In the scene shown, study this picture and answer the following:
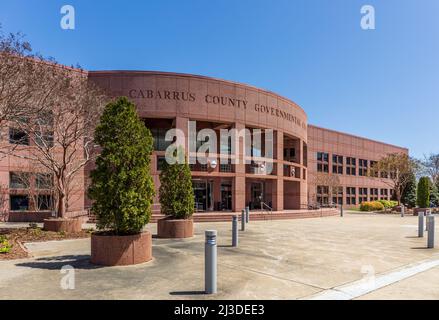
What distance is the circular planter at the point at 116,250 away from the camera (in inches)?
349

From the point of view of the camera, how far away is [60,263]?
30.7 ft

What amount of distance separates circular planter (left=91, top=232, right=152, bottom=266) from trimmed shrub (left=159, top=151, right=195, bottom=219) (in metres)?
5.70

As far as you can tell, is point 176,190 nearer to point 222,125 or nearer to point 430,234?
point 430,234

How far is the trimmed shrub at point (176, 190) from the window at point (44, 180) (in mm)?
12597

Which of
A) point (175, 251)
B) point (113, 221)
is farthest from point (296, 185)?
point (113, 221)

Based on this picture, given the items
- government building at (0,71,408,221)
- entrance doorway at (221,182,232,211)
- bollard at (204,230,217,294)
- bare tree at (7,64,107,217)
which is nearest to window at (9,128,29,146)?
bare tree at (7,64,107,217)

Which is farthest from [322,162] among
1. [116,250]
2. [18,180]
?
[116,250]

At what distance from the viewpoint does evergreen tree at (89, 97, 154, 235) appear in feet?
30.5

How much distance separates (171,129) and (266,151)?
1012cm

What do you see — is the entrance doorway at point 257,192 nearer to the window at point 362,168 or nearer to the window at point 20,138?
the window at point 20,138

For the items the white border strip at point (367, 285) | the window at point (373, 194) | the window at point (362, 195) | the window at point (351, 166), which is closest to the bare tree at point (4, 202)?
the white border strip at point (367, 285)

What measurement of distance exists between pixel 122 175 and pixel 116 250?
2010 millimetres

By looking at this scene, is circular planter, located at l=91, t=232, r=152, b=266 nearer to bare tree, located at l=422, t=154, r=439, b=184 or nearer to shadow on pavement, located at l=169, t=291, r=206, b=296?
shadow on pavement, located at l=169, t=291, r=206, b=296

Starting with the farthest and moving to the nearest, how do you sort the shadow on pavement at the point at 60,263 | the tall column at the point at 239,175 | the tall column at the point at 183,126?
the tall column at the point at 239,175, the tall column at the point at 183,126, the shadow on pavement at the point at 60,263
